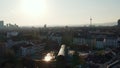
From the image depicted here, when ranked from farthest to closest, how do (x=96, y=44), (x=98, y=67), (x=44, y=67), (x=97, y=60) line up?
(x=96, y=44) → (x=97, y=60) → (x=98, y=67) → (x=44, y=67)

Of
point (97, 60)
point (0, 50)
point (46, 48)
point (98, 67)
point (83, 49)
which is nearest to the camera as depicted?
point (98, 67)

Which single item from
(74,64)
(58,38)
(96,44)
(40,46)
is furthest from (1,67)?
(58,38)

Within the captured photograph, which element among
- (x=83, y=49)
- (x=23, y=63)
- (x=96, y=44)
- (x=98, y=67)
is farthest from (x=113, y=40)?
(x=23, y=63)

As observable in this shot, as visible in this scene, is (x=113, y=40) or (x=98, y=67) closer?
Answer: (x=98, y=67)

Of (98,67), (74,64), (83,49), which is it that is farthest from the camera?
(83,49)

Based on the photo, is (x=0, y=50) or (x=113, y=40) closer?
(x=0, y=50)

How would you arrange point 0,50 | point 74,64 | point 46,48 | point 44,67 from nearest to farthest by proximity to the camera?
point 74,64 < point 44,67 < point 0,50 < point 46,48

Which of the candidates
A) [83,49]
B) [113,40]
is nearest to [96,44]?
[113,40]

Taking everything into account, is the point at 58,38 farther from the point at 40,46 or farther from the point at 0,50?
the point at 0,50

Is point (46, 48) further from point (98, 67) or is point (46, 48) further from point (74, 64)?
point (74, 64)
